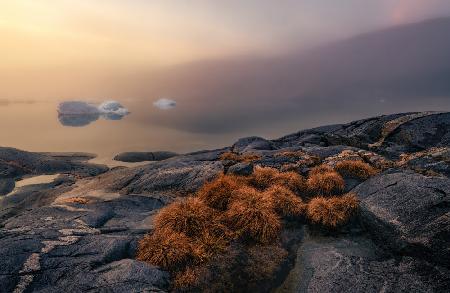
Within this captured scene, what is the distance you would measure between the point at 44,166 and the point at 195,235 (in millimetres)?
63036

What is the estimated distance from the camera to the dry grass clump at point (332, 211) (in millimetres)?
16828

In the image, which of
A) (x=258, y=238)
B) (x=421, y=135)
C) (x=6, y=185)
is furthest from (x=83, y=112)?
(x=258, y=238)

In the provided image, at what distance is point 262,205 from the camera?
17156 mm

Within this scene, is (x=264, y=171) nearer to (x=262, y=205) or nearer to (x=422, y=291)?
(x=262, y=205)

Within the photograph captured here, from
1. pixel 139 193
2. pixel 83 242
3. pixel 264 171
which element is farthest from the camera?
pixel 139 193

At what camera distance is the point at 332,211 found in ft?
56.4

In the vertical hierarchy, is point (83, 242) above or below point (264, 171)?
below

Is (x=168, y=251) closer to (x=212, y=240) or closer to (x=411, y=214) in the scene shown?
(x=212, y=240)

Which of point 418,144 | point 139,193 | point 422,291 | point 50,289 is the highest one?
point 418,144

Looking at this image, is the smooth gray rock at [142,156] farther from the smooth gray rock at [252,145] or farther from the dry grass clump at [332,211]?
the dry grass clump at [332,211]

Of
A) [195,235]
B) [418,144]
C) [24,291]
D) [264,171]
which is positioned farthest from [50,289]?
[418,144]

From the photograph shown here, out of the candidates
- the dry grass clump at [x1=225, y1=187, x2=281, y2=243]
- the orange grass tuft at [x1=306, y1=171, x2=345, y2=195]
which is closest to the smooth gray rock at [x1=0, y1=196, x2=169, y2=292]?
the dry grass clump at [x1=225, y1=187, x2=281, y2=243]

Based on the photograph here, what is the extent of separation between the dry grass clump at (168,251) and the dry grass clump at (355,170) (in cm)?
1261

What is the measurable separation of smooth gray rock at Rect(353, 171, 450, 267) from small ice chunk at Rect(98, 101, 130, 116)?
17860cm
